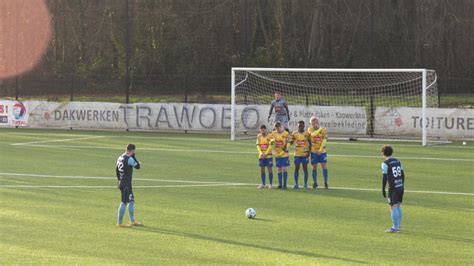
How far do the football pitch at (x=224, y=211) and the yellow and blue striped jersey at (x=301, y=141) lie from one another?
44.4 inches

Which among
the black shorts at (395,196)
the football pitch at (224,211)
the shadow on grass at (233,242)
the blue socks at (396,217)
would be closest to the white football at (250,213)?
the football pitch at (224,211)

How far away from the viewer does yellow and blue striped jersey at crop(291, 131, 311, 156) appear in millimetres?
23031

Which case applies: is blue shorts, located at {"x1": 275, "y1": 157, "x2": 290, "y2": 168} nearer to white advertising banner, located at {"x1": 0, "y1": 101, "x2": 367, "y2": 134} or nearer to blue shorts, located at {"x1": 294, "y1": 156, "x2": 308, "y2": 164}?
blue shorts, located at {"x1": 294, "y1": 156, "x2": 308, "y2": 164}

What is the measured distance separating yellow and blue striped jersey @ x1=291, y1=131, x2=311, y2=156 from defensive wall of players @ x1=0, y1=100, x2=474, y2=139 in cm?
1376

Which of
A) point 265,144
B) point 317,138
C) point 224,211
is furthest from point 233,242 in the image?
point 317,138

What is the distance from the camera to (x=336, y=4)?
51.2 metres

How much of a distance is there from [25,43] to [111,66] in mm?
6598

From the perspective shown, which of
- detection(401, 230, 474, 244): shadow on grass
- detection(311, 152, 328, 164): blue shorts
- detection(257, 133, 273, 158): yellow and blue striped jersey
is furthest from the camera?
detection(311, 152, 328, 164): blue shorts

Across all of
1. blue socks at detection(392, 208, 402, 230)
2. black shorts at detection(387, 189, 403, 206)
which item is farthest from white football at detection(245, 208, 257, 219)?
black shorts at detection(387, 189, 403, 206)

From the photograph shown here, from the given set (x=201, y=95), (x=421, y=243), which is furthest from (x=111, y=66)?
(x=421, y=243)

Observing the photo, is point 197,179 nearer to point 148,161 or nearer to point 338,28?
point 148,161

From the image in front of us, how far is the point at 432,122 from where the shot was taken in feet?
117

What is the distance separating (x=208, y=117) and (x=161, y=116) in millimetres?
2370

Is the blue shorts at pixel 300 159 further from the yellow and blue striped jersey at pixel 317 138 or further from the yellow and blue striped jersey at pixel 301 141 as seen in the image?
the yellow and blue striped jersey at pixel 317 138
